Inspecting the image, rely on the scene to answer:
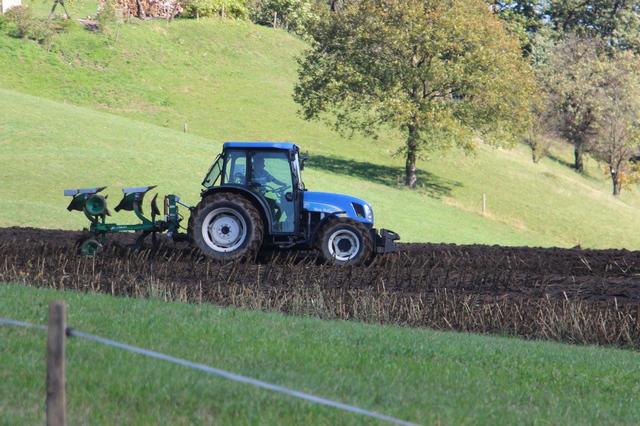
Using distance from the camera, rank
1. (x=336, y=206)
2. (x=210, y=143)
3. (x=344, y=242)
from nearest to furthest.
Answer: (x=344, y=242), (x=336, y=206), (x=210, y=143)

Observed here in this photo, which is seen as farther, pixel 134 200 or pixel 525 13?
pixel 525 13

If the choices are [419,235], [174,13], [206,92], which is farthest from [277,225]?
[174,13]

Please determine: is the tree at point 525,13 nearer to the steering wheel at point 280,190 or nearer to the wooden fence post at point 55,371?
the steering wheel at point 280,190

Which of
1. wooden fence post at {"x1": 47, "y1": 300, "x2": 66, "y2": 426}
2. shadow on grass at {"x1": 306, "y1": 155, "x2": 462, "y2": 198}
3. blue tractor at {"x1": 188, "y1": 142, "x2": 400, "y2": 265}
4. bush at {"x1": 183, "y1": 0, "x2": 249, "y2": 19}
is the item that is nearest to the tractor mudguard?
blue tractor at {"x1": 188, "y1": 142, "x2": 400, "y2": 265}

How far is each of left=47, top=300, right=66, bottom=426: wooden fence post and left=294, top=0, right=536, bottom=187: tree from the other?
3895 cm

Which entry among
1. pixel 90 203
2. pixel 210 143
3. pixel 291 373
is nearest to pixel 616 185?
pixel 210 143

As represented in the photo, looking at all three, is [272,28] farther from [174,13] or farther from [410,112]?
[410,112]

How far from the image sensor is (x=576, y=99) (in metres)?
71.4

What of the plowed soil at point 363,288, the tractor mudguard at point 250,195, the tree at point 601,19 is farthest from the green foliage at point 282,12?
the tractor mudguard at point 250,195

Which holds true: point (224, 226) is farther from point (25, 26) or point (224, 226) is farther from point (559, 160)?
point (559, 160)

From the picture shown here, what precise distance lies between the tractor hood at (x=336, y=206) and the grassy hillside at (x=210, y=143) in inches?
445

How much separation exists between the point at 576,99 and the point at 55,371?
6992 centimetres

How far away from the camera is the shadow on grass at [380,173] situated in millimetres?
46594

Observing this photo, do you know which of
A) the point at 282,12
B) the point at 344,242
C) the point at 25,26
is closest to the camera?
A: the point at 344,242
